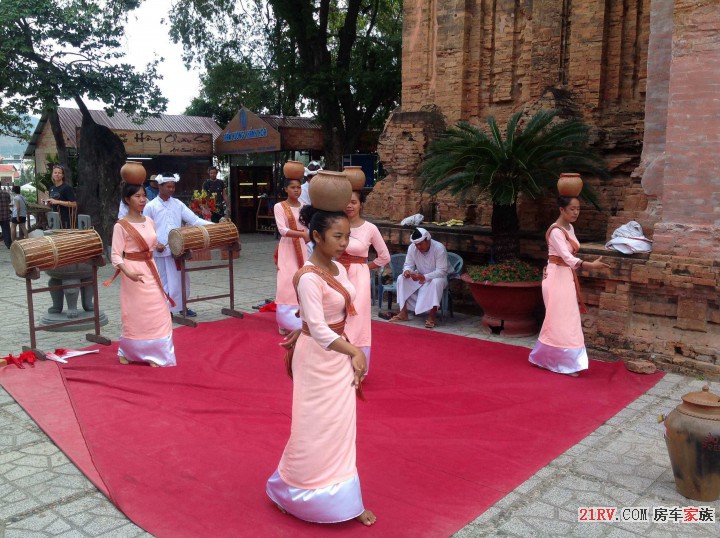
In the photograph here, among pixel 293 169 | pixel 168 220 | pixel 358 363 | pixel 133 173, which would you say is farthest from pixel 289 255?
pixel 358 363

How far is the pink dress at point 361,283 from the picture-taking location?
5.53 meters

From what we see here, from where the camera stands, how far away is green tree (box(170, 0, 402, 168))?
1600 centimetres

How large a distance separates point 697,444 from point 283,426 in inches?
102

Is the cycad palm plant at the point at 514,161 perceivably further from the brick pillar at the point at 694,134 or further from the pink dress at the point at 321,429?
the pink dress at the point at 321,429

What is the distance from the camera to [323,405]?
3.31 metres

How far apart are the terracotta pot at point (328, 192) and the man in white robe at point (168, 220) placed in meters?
4.60

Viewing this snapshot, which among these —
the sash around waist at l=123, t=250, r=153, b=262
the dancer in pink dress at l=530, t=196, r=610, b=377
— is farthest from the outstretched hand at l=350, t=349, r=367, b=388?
the sash around waist at l=123, t=250, r=153, b=262

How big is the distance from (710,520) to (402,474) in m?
1.66

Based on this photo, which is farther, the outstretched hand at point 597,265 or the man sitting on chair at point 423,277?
the man sitting on chair at point 423,277

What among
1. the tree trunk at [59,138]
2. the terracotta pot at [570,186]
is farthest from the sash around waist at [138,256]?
the tree trunk at [59,138]

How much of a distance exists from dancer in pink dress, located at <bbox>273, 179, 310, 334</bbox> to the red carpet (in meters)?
0.40

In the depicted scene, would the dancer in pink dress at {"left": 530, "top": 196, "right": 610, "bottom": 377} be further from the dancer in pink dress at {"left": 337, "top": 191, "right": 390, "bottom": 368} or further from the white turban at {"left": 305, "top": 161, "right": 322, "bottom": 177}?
the white turban at {"left": 305, "top": 161, "right": 322, "bottom": 177}

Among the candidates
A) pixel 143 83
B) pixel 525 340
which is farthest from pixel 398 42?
pixel 525 340

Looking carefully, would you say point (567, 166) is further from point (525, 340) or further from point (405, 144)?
point (405, 144)
